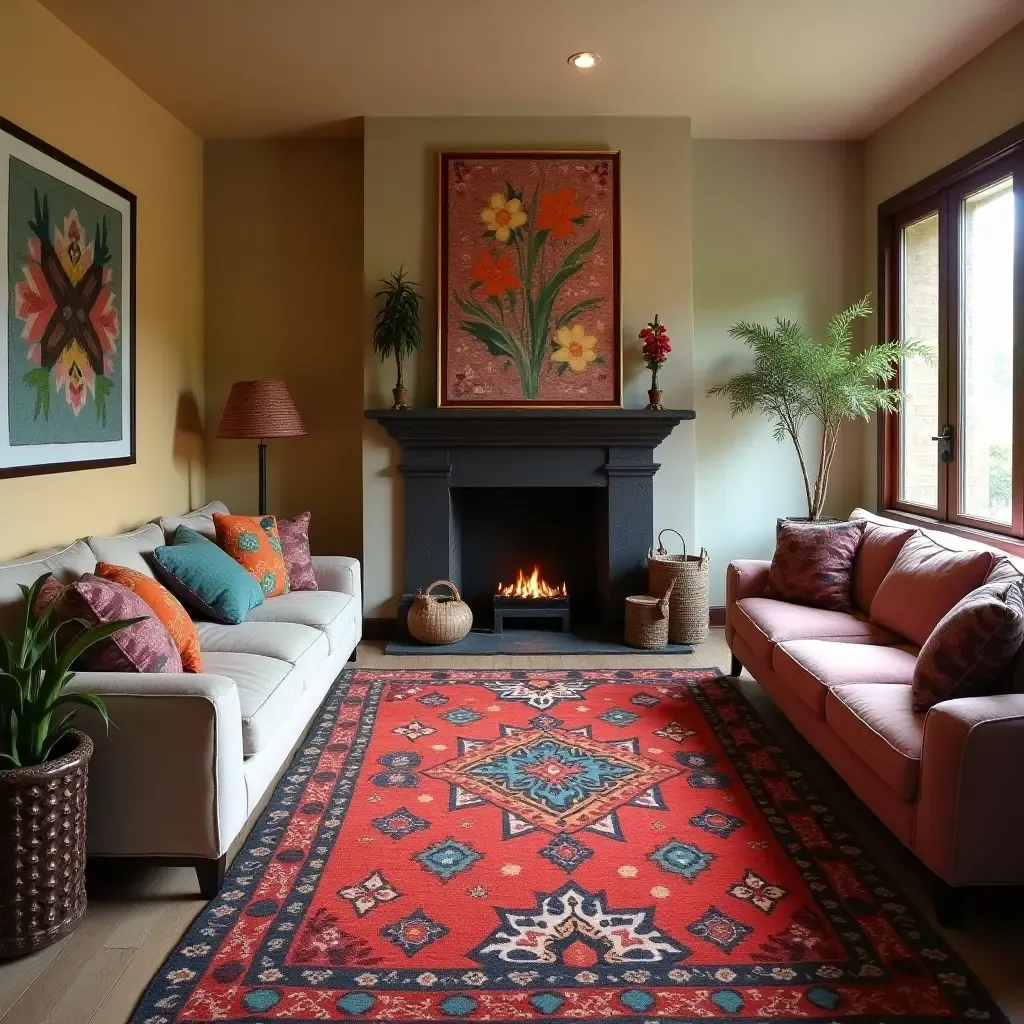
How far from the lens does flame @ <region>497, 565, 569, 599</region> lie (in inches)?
212

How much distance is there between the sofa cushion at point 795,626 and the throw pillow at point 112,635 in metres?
2.31

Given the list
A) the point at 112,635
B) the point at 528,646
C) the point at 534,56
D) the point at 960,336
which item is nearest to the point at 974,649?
the point at 112,635

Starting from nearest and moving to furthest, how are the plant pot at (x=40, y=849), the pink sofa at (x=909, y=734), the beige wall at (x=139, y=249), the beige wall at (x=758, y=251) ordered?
the plant pot at (x=40, y=849) → the pink sofa at (x=909, y=734) → the beige wall at (x=139, y=249) → the beige wall at (x=758, y=251)

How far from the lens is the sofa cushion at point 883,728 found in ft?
7.97

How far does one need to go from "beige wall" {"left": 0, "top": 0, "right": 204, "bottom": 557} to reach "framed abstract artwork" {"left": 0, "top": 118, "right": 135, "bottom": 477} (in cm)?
10

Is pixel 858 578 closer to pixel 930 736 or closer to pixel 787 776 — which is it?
pixel 787 776

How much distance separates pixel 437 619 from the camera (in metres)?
5.00

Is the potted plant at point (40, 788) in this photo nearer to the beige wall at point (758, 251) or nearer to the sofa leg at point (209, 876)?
the sofa leg at point (209, 876)

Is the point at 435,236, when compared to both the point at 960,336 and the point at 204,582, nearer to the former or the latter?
the point at 204,582

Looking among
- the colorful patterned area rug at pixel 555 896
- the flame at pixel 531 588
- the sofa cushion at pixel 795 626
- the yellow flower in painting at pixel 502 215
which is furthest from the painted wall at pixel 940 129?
the colorful patterned area rug at pixel 555 896

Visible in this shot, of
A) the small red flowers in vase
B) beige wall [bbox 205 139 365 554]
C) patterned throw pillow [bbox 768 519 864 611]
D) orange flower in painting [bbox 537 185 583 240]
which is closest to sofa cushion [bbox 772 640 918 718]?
patterned throw pillow [bbox 768 519 864 611]

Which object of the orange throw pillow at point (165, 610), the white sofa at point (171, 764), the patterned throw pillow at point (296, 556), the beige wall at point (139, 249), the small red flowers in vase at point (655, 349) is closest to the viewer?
the white sofa at point (171, 764)

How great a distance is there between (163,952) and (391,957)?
1.78 ft

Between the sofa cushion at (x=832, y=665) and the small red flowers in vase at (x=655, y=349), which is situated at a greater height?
the small red flowers in vase at (x=655, y=349)
